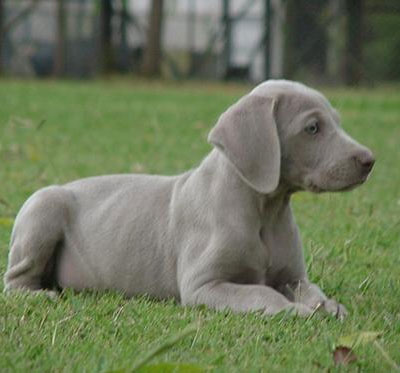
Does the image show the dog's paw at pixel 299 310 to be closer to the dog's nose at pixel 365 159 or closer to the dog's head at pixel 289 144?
the dog's head at pixel 289 144

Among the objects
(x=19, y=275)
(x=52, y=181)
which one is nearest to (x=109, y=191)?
(x=19, y=275)

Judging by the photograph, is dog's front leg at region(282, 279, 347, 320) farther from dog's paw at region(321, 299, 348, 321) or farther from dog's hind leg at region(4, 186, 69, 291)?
dog's hind leg at region(4, 186, 69, 291)

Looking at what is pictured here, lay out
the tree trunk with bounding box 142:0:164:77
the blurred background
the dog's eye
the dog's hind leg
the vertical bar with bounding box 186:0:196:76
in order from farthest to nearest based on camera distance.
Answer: the vertical bar with bounding box 186:0:196:76 → the blurred background → the tree trunk with bounding box 142:0:164:77 → the dog's hind leg → the dog's eye

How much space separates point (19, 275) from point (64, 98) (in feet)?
44.8

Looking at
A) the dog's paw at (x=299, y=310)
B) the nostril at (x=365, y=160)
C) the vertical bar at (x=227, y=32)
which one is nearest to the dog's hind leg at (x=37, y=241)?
the dog's paw at (x=299, y=310)

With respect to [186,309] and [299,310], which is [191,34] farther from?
[299,310]

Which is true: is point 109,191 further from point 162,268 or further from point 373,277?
point 373,277

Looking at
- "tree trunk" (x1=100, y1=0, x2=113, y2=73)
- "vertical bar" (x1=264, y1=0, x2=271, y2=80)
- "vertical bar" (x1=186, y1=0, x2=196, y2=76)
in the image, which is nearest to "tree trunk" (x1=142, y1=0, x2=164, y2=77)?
"tree trunk" (x1=100, y1=0, x2=113, y2=73)

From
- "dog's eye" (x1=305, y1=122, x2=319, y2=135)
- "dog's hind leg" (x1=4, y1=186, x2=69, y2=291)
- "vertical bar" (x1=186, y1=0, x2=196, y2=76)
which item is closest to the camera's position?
"dog's eye" (x1=305, y1=122, x2=319, y2=135)

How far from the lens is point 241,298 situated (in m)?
4.46

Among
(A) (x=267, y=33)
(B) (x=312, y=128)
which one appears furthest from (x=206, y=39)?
(B) (x=312, y=128)

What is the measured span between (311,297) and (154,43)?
2101 cm

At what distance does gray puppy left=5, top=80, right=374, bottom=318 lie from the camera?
180 inches

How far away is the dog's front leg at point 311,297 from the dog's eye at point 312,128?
2.00ft
